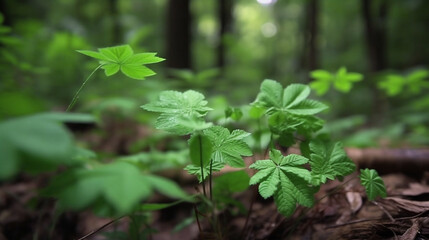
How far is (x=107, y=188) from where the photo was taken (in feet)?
2.16

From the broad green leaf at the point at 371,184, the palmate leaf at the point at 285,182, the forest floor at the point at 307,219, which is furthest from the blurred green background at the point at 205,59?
the broad green leaf at the point at 371,184

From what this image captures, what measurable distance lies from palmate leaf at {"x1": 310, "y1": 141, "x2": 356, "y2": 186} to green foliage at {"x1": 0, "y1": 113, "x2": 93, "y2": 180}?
874 millimetres

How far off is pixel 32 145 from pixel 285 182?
32.3 inches

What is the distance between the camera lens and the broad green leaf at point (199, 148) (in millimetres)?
892

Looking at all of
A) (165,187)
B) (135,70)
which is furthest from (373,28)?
(165,187)

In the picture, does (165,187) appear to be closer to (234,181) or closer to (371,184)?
(234,181)

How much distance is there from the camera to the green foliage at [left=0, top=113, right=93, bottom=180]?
60cm

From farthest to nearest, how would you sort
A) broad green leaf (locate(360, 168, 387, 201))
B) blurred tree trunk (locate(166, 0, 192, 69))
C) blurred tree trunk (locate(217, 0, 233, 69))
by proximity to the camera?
blurred tree trunk (locate(217, 0, 233, 69))
blurred tree trunk (locate(166, 0, 192, 69))
broad green leaf (locate(360, 168, 387, 201))

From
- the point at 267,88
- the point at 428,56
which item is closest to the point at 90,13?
the point at 267,88

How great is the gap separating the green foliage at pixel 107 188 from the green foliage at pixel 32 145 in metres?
0.08

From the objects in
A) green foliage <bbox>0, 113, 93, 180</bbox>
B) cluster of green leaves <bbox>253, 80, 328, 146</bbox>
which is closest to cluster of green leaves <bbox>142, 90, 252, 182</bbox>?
cluster of green leaves <bbox>253, 80, 328, 146</bbox>

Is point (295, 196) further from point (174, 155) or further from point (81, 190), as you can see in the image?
point (174, 155)

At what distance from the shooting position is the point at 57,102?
171 inches

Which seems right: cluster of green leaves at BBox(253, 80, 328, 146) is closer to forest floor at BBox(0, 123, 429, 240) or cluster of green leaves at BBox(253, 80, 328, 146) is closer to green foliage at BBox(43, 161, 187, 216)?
forest floor at BBox(0, 123, 429, 240)
